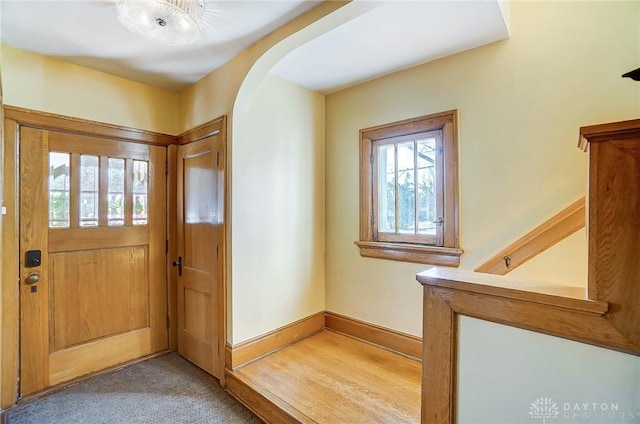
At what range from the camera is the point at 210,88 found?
256 centimetres

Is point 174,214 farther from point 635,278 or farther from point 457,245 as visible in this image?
point 635,278

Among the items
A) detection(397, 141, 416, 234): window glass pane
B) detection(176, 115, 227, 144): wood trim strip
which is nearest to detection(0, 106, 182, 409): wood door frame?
detection(176, 115, 227, 144): wood trim strip

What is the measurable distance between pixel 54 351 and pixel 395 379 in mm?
2592

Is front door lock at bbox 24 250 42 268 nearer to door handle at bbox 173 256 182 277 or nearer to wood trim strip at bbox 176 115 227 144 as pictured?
door handle at bbox 173 256 182 277

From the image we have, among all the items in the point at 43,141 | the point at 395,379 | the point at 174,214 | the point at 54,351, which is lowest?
the point at 395,379

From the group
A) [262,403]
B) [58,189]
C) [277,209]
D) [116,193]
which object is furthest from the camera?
[277,209]

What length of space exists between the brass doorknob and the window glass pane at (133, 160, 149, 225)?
29.0 inches

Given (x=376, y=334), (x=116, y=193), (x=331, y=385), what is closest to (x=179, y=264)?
(x=116, y=193)

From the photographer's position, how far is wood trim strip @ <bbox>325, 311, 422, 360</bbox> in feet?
8.18

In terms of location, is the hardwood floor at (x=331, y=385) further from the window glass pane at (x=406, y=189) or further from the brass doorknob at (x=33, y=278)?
the brass doorknob at (x=33, y=278)

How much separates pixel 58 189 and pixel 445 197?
302cm

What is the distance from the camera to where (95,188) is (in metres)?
2.47

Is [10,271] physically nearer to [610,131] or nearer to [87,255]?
[87,255]

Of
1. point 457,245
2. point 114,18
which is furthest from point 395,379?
point 114,18
